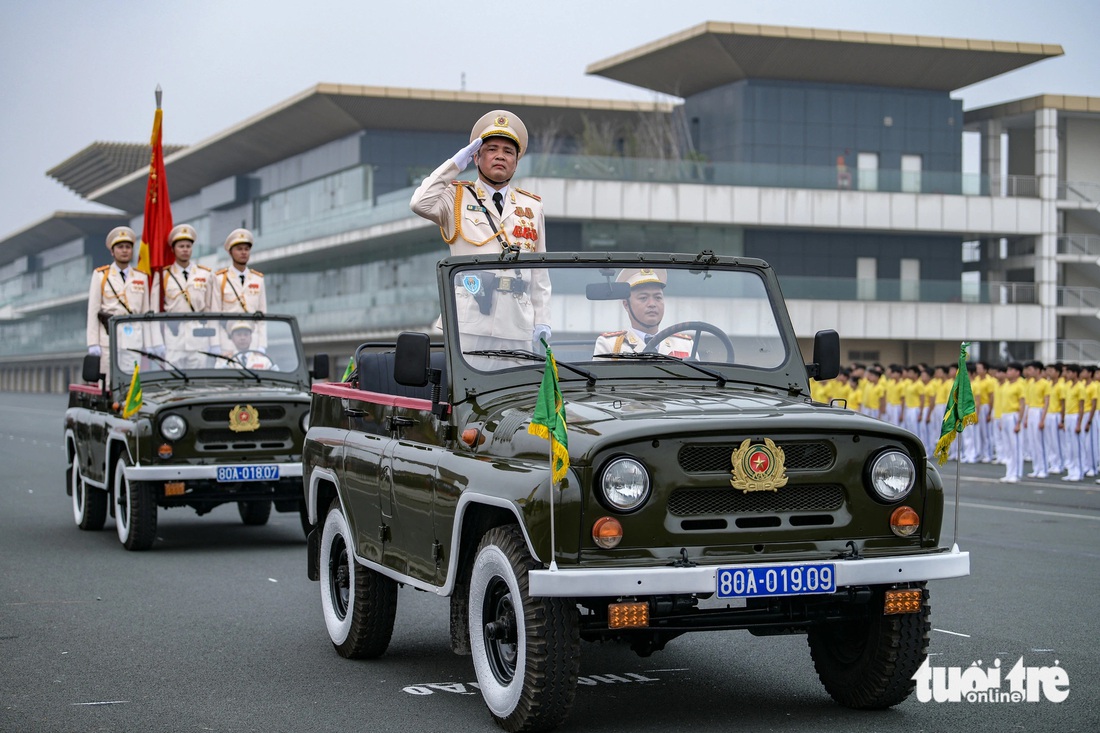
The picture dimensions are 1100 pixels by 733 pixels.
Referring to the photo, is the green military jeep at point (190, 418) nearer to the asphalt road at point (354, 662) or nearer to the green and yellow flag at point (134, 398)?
the green and yellow flag at point (134, 398)

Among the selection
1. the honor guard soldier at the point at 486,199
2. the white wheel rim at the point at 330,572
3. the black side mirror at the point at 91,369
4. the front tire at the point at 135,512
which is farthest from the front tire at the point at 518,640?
the black side mirror at the point at 91,369

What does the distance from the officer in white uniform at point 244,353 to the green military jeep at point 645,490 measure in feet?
23.5

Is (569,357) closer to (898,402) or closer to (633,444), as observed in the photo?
(633,444)

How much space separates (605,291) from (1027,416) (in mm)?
21846

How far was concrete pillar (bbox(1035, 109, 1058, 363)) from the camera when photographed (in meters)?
61.4

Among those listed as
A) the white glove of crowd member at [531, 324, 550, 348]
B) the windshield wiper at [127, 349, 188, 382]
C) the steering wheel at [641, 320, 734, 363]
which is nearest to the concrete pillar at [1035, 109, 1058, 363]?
the windshield wiper at [127, 349, 188, 382]

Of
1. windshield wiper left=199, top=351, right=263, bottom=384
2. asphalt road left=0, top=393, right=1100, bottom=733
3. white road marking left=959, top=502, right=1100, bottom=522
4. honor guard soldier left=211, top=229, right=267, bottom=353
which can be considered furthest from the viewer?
white road marking left=959, top=502, right=1100, bottom=522

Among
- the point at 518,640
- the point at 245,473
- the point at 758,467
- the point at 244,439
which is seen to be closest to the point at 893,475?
the point at 758,467

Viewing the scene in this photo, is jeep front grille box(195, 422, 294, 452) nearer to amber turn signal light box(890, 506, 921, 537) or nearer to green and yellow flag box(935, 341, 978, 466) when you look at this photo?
green and yellow flag box(935, 341, 978, 466)

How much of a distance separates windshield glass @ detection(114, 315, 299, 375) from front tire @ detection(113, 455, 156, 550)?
47.9 inches

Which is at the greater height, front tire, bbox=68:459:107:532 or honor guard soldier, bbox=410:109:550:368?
honor guard soldier, bbox=410:109:550:368

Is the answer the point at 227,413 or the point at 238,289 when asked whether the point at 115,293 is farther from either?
the point at 227,413

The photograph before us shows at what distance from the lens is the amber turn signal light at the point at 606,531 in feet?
19.1

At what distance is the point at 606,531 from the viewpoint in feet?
19.1
